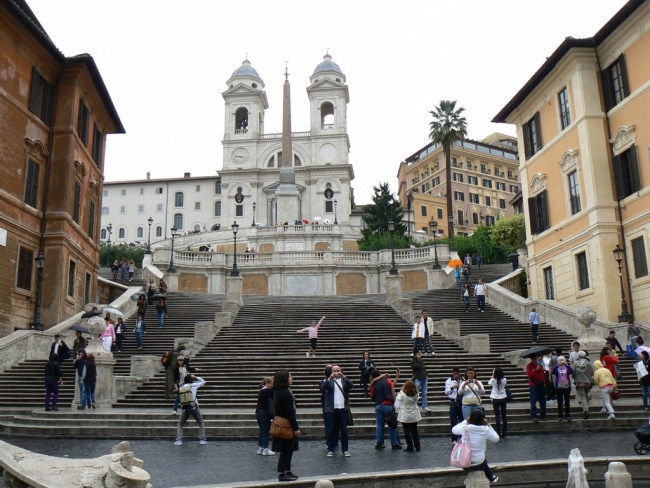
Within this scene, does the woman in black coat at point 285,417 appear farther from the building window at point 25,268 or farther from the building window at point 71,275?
the building window at point 71,275

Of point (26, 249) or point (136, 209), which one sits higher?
point (136, 209)

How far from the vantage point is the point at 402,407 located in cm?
1213

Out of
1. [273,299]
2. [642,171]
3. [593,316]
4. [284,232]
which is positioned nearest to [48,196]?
[273,299]

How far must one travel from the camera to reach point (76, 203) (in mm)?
29250

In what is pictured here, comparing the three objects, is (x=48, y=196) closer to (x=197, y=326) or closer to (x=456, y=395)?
(x=197, y=326)

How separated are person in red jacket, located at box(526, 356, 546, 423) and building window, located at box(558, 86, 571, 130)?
1614 centimetres

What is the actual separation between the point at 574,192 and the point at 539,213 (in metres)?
3.63

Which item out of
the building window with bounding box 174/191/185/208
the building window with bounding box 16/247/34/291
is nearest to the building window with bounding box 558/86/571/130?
the building window with bounding box 16/247/34/291

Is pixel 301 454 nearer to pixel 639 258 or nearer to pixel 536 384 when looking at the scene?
pixel 536 384

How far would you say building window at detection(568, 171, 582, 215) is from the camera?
2714cm

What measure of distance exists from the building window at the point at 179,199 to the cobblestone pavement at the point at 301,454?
8598 cm

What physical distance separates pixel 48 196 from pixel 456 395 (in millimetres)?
20488

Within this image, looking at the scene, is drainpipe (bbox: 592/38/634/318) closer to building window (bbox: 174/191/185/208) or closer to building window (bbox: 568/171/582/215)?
building window (bbox: 568/171/582/215)

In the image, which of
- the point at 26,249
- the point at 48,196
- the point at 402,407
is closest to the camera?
the point at 402,407
